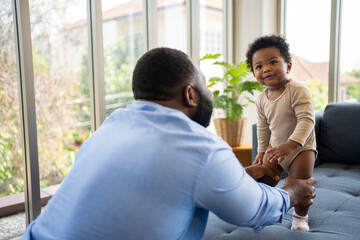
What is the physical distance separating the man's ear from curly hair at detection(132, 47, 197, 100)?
23 mm

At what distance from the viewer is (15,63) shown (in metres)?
2.07

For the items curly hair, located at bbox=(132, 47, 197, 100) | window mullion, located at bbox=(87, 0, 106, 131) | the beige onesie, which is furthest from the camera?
window mullion, located at bbox=(87, 0, 106, 131)

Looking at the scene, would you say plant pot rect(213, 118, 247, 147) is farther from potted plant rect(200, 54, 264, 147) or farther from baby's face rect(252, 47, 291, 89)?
baby's face rect(252, 47, 291, 89)

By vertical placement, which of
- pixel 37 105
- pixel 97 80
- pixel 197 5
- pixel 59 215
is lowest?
pixel 59 215

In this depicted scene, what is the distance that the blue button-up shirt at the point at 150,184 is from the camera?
0.82 meters

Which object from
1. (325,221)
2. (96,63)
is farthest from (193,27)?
(325,221)

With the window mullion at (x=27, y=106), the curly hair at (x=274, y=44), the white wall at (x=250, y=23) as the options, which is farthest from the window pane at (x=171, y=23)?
the curly hair at (x=274, y=44)

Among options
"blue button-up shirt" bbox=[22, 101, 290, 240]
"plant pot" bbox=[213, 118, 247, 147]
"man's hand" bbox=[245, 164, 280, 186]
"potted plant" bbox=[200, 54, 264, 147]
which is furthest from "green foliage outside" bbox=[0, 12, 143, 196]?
"man's hand" bbox=[245, 164, 280, 186]

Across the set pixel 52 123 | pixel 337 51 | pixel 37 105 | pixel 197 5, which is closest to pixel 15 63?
pixel 37 105

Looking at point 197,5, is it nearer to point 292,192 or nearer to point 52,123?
point 52,123

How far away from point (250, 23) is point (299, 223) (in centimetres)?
286

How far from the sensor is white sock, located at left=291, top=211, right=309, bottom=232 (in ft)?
4.56

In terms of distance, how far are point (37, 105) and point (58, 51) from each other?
42cm

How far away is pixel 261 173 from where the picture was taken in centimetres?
142
